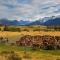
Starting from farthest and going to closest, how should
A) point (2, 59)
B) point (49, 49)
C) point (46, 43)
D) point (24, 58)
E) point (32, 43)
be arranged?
point (32, 43), point (46, 43), point (49, 49), point (24, 58), point (2, 59)

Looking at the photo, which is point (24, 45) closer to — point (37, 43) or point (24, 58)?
point (37, 43)

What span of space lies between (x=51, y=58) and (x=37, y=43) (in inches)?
622

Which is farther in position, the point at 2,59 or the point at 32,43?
the point at 32,43

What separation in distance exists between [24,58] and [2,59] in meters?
4.29

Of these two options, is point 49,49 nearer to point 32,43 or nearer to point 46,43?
point 46,43

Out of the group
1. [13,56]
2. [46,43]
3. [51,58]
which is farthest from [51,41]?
[13,56]

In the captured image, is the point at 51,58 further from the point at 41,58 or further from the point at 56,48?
the point at 56,48

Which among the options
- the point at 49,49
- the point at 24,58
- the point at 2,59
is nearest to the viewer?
the point at 2,59

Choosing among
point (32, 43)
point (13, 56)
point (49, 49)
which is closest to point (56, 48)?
point (49, 49)

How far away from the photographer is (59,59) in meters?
34.4

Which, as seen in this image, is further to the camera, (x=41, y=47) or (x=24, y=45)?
(x=24, y=45)

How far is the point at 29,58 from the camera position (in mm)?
34344

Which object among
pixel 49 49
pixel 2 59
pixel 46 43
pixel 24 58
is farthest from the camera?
pixel 46 43

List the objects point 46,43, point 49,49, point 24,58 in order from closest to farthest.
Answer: point 24,58 < point 49,49 < point 46,43
